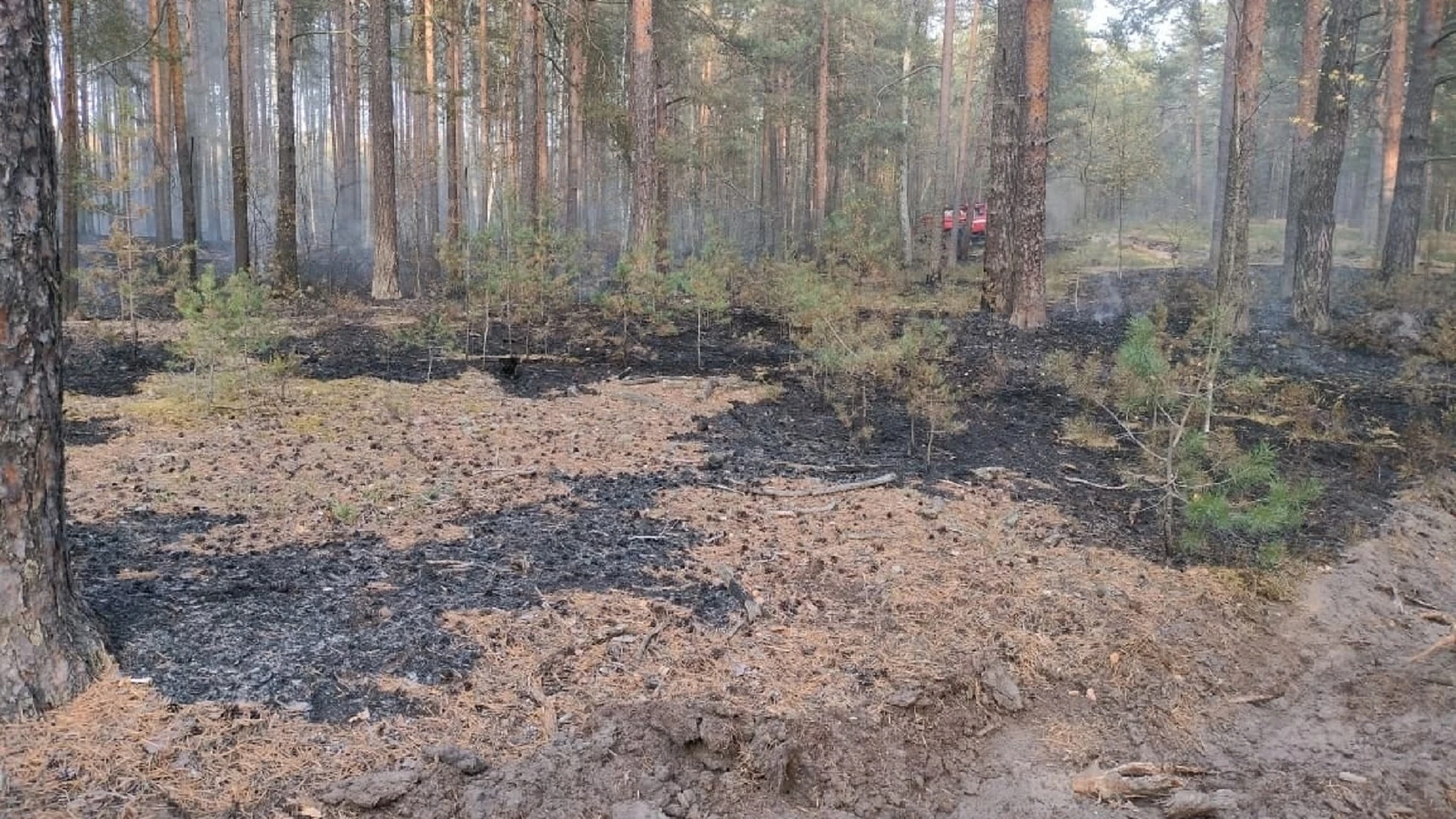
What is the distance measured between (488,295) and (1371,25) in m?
35.5

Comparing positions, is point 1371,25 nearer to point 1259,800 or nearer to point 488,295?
point 488,295

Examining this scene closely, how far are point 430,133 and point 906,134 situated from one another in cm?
1822

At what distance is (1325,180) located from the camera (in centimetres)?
1513

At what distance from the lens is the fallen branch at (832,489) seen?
21.1ft

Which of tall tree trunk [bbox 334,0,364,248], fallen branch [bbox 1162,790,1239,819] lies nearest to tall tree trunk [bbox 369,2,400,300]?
tall tree trunk [bbox 334,0,364,248]

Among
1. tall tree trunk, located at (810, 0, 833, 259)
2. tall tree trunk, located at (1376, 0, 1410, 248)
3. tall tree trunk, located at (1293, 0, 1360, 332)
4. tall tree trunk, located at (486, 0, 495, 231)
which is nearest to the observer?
tall tree trunk, located at (1293, 0, 1360, 332)

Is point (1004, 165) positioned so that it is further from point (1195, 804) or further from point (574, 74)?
point (1195, 804)

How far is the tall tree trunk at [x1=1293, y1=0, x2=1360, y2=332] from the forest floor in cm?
755

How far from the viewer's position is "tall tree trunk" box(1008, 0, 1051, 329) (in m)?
12.1

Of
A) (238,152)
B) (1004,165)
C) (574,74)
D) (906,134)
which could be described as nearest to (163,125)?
(238,152)

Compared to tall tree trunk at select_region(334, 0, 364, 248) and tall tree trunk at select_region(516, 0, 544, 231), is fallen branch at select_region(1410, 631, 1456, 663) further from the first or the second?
tall tree trunk at select_region(334, 0, 364, 248)

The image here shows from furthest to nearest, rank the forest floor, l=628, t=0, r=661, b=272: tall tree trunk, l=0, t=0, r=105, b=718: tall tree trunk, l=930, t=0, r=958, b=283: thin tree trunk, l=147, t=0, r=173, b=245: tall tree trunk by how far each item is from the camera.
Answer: l=147, t=0, r=173, b=245: tall tree trunk, l=930, t=0, r=958, b=283: thin tree trunk, l=628, t=0, r=661, b=272: tall tree trunk, the forest floor, l=0, t=0, r=105, b=718: tall tree trunk

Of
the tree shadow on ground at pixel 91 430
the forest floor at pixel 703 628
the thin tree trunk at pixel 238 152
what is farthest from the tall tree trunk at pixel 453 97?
the forest floor at pixel 703 628

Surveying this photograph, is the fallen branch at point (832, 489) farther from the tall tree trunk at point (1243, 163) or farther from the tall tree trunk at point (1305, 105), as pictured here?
the tall tree trunk at point (1305, 105)
